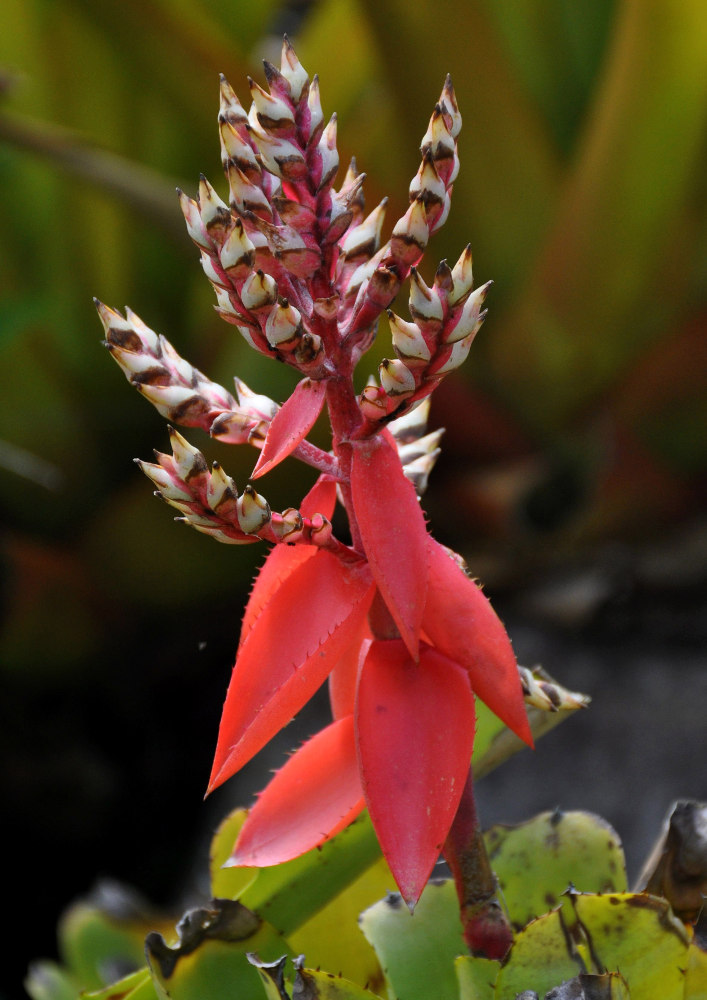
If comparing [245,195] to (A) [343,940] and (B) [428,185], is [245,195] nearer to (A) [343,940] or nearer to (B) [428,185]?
(B) [428,185]

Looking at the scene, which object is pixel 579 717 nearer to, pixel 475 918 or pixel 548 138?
pixel 548 138

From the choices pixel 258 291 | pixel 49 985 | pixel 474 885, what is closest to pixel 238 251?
pixel 258 291

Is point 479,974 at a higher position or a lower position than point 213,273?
lower

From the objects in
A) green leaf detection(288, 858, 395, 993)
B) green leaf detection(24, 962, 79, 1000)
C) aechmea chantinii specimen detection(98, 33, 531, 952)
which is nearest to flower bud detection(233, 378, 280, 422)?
aechmea chantinii specimen detection(98, 33, 531, 952)

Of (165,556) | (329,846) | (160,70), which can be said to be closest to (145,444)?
(165,556)

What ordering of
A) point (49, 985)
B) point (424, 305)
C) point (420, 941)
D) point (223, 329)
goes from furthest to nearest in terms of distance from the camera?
point (223, 329)
point (49, 985)
point (420, 941)
point (424, 305)

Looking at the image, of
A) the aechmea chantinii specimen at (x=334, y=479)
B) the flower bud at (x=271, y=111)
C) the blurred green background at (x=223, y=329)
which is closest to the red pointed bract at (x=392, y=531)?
the aechmea chantinii specimen at (x=334, y=479)

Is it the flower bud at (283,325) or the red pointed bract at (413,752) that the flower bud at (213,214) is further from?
the red pointed bract at (413,752)
